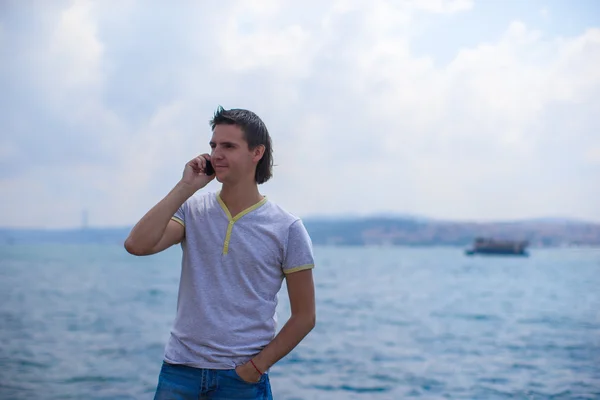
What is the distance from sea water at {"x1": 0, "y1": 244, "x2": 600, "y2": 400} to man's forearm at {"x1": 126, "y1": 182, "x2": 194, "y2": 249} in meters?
6.61

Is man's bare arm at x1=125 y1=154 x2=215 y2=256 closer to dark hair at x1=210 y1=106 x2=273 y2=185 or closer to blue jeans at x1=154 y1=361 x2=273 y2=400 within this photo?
dark hair at x1=210 y1=106 x2=273 y2=185

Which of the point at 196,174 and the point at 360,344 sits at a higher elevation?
the point at 196,174

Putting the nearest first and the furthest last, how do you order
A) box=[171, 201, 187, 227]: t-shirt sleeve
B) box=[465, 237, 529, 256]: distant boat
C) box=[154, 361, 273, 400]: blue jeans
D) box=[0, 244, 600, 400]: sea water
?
box=[154, 361, 273, 400]: blue jeans, box=[171, 201, 187, 227]: t-shirt sleeve, box=[0, 244, 600, 400]: sea water, box=[465, 237, 529, 256]: distant boat

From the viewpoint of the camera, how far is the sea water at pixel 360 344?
9312 millimetres

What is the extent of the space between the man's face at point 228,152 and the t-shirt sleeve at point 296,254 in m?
0.21

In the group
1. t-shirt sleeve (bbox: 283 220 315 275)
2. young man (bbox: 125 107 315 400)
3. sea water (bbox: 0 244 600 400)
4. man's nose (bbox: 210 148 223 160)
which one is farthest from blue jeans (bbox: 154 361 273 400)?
sea water (bbox: 0 244 600 400)

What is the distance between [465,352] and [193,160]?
511 inches

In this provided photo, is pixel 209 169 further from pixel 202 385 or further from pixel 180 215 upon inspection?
pixel 202 385

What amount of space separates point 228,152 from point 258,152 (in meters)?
0.09

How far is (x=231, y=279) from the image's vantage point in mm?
1839

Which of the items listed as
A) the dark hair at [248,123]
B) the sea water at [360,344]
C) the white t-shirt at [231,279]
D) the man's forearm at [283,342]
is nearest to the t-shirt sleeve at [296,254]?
the white t-shirt at [231,279]

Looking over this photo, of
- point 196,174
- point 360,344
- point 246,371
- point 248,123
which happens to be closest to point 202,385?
point 246,371

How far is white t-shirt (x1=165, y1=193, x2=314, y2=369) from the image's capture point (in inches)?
71.4

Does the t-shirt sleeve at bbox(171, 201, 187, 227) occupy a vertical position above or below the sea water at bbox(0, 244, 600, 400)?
above
